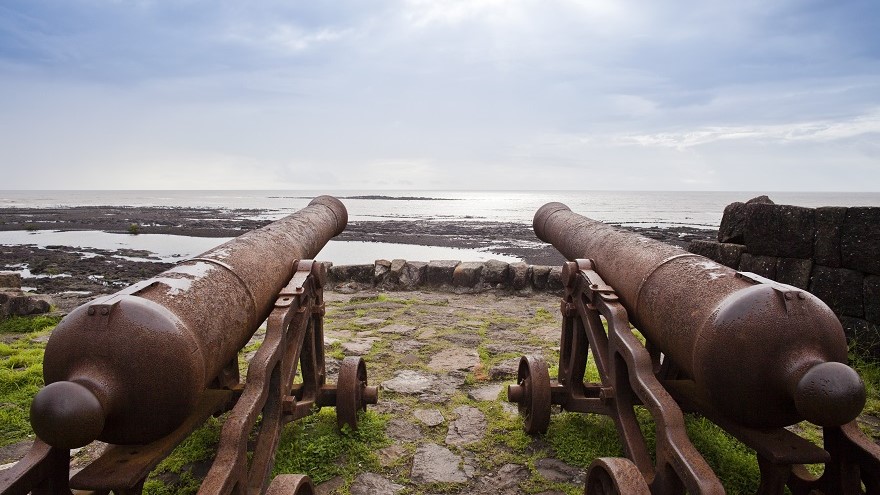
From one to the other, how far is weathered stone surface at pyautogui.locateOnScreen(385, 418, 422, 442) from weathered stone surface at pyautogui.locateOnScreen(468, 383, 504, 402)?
0.80 m

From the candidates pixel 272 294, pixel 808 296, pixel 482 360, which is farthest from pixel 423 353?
pixel 808 296

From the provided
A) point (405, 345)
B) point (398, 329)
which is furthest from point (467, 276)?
point (405, 345)

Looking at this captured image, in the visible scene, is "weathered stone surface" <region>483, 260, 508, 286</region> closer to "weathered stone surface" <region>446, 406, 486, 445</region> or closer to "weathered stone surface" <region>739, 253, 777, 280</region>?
"weathered stone surface" <region>739, 253, 777, 280</region>

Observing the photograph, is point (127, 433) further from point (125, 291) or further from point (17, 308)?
point (17, 308)

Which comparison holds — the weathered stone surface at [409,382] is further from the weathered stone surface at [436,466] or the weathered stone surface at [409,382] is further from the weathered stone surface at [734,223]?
the weathered stone surface at [734,223]

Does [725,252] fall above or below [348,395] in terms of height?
above

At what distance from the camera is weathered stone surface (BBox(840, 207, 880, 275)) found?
18.4 feet

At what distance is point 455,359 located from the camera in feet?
20.7

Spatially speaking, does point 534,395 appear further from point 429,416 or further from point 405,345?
point 405,345

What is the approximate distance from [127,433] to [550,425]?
3.18 metres

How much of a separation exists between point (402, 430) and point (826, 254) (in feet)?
15.6

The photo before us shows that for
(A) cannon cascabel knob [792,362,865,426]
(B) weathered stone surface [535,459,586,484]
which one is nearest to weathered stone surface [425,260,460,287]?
(B) weathered stone surface [535,459,586,484]

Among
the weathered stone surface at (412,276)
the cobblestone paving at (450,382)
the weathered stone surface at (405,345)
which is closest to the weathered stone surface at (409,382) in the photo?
the cobblestone paving at (450,382)

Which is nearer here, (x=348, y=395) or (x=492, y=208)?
(x=348, y=395)
